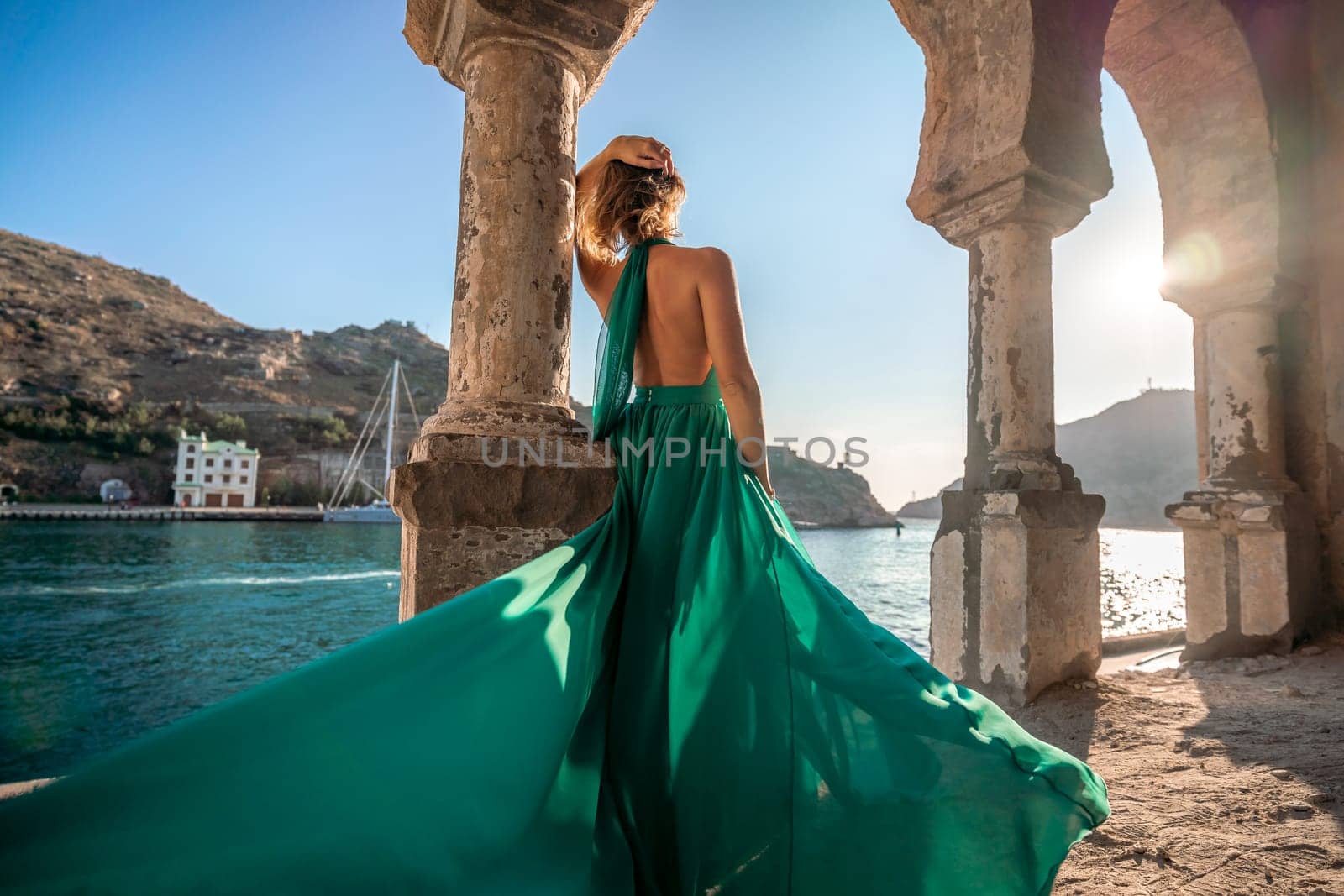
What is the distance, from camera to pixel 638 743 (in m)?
1.16

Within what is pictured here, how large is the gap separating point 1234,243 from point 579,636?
16.4 feet

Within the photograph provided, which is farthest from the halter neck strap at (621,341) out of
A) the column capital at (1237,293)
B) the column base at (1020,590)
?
the column capital at (1237,293)

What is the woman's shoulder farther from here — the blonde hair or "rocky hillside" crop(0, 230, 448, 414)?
"rocky hillside" crop(0, 230, 448, 414)

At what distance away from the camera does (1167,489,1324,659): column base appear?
4.01m

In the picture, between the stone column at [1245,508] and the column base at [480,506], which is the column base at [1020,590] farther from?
the column base at [480,506]

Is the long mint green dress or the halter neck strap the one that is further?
the halter neck strap

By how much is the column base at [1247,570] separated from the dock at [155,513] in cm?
5135

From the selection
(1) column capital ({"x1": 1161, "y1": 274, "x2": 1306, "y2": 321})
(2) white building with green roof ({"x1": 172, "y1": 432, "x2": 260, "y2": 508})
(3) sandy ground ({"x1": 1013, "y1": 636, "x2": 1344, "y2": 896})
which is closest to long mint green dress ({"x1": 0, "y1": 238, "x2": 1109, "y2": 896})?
(3) sandy ground ({"x1": 1013, "y1": 636, "x2": 1344, "y2": 896})

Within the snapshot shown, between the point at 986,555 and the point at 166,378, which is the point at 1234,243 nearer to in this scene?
the point at 986,555

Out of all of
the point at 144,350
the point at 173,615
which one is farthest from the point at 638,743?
the point at 144,350

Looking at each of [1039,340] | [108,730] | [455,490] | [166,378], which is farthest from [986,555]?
[166,378]

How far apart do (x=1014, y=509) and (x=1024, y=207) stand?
1384mm

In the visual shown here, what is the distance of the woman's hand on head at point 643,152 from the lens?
141cm

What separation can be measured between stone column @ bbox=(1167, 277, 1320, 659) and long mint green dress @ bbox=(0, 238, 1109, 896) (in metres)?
4.07
